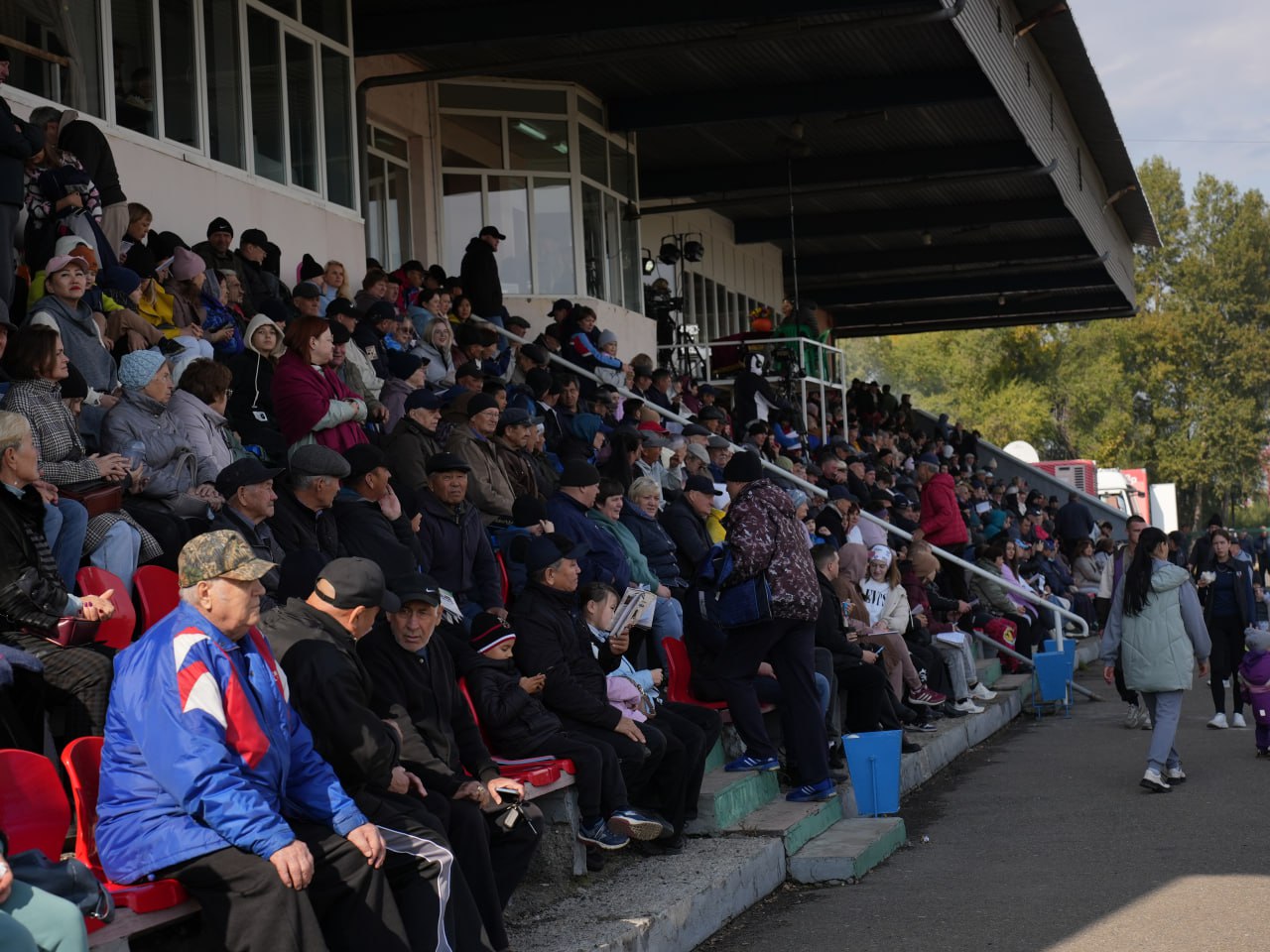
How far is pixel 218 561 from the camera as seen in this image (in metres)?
5.06

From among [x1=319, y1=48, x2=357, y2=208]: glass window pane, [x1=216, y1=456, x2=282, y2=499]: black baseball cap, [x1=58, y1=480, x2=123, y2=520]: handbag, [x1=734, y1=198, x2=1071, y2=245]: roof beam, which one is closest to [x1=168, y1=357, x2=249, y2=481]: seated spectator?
[x1=216, y1=456, x2=282, y2=499]: black baseball cap

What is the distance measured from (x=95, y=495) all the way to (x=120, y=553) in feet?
0.98

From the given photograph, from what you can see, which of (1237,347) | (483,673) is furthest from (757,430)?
(1237,347)

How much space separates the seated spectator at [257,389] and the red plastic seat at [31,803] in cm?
440

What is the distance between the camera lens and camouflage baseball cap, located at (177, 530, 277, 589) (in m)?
5.05

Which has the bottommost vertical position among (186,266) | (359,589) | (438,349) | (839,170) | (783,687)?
(783,687)

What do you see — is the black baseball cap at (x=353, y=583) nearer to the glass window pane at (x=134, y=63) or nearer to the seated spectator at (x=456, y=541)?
the seated spectator at (x=456, y=541)

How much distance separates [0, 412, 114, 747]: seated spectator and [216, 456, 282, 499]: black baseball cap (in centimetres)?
102

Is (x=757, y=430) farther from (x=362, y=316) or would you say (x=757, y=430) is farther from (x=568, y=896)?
(x=568, y=896)

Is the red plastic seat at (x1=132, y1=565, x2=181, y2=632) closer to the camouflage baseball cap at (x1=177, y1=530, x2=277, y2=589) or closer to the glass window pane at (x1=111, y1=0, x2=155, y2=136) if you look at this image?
the camouflage baseball cap at (x1=177, y1=530, x2=277, y2=589)

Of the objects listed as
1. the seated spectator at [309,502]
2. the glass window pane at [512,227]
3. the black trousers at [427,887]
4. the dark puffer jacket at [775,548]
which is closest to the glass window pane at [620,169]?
the glass window pane at [512,227]

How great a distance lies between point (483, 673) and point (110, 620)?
182cm

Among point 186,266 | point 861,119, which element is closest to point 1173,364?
point 861,119

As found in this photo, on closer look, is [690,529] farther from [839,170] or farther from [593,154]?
[839,170]
